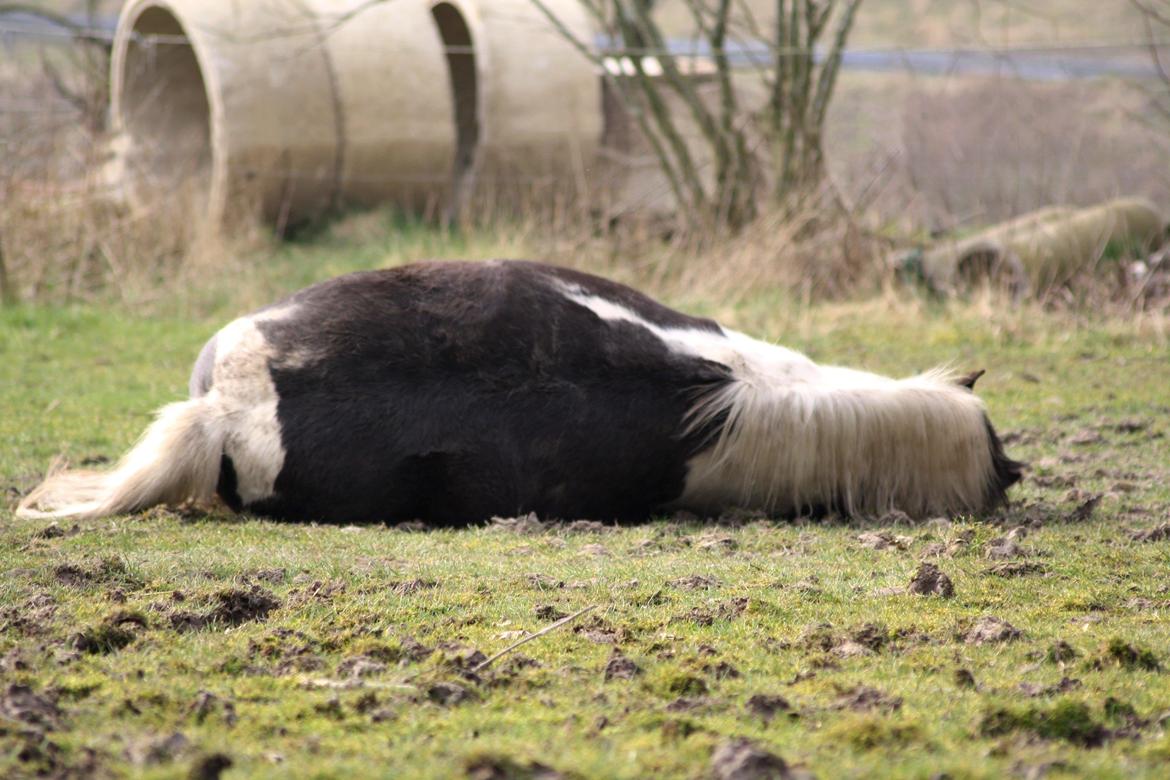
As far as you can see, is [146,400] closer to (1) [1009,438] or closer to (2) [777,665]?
(1) [1009,438]

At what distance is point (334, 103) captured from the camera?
11.9 metres

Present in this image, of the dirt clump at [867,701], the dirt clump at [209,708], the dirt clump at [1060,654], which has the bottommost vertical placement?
the dirt clump at [1060,654]

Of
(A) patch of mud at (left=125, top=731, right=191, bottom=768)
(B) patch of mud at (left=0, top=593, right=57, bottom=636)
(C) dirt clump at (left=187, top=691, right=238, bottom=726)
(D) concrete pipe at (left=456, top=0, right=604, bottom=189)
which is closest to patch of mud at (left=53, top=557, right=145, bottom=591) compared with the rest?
(B) patch of mud at (left=0, top=593, right=57, bottom=636)

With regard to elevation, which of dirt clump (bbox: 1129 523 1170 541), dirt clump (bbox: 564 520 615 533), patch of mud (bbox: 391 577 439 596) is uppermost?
patch of mud (bbox: 391 577 439 596)

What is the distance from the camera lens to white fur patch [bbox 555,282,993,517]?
472cm

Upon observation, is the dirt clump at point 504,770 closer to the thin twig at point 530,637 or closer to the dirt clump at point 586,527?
the thin twig at point 530,637

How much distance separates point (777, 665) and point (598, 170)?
1017 centimetres

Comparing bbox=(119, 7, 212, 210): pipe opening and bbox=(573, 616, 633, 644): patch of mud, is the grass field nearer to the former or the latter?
bbox=(573, 616, 633, 644): patch of mud

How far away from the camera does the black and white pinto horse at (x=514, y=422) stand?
14.9 ft

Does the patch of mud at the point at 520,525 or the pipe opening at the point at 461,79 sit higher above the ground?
the pipe opening at the point at 461,79

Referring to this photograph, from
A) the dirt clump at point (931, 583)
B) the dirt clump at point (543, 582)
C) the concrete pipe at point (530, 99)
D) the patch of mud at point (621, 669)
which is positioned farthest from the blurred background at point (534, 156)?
the patch of mud at point (621, 669)

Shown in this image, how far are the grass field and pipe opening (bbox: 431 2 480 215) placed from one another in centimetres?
846

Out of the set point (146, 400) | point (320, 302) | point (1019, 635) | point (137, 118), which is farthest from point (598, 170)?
point (1019, 635)

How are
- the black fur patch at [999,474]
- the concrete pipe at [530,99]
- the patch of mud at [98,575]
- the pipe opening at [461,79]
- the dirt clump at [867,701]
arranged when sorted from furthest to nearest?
the pipe opening at [461,79] → the concrete pipe at [530,99] → the black fur patch at [999,474] → the patch of mud at [98,575] → the dirt clump at [867,701]
